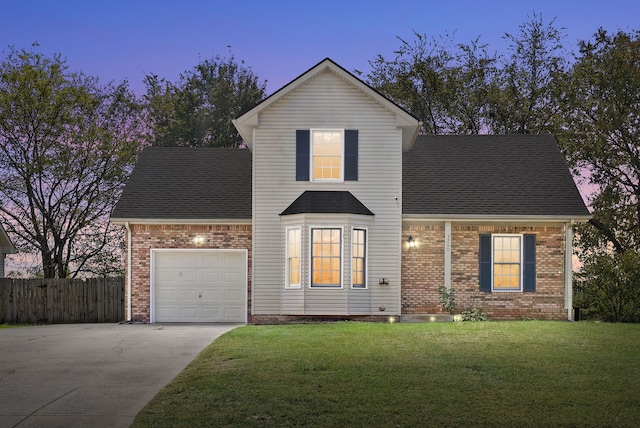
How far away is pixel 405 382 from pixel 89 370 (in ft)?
18.5

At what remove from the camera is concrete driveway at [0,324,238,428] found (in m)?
9.70

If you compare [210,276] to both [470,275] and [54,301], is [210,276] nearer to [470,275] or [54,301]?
[54,301]

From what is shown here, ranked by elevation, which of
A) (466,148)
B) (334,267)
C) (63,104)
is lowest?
(334,267)

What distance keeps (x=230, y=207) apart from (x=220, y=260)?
1599 millimetres

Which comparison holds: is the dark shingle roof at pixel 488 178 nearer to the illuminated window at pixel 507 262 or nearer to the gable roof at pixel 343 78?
the illuminated window at pixel 507 262

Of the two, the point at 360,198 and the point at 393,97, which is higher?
the point at 393,97

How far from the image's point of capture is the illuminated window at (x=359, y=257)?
20438mm

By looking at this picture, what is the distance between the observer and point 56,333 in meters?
19.8

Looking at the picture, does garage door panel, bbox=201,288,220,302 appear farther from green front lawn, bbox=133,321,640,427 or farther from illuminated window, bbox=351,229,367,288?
green front lawn, bbox=133,321,640,427

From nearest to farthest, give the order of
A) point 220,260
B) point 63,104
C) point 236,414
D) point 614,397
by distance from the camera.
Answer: point 236,414, point 614,397, point 220,260, point 63,104

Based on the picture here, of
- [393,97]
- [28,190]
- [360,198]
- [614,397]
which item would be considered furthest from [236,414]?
[393,97]

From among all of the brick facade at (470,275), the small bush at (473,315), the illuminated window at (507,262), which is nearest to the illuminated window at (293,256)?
the brick facade at (470,275)

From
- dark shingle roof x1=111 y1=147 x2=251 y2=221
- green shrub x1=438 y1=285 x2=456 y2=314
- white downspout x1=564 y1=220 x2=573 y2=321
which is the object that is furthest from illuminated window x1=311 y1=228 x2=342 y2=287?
white downspout x1=564 y1=220 x2=573 y2=321

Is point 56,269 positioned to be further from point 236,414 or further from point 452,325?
point 236,414
